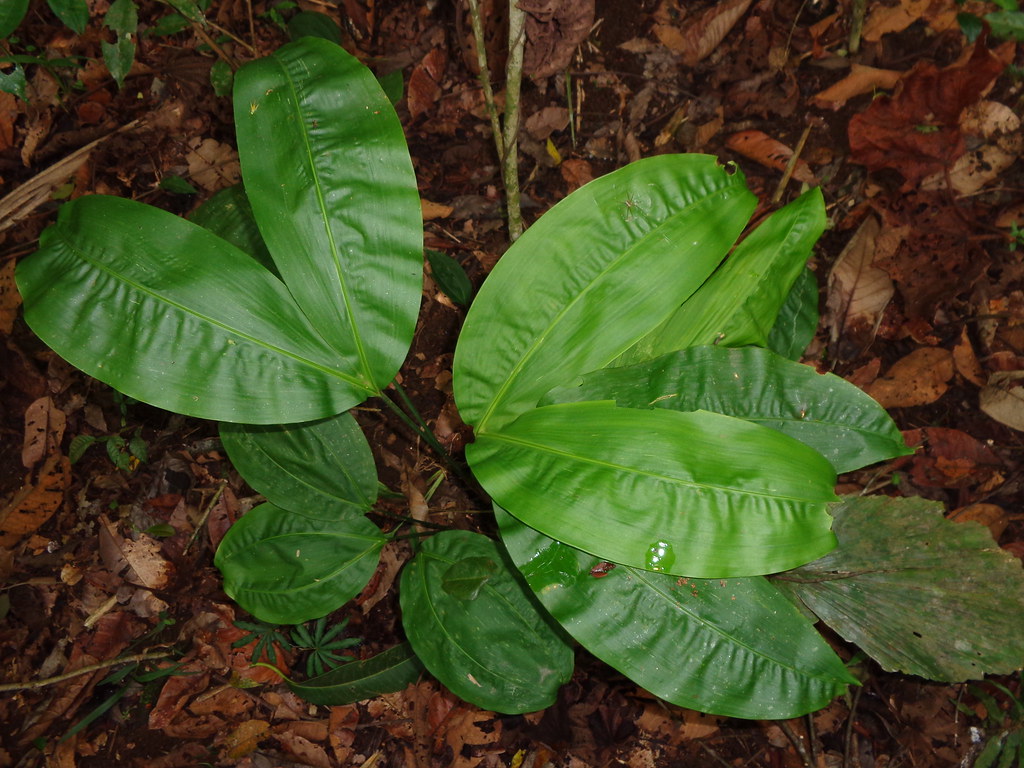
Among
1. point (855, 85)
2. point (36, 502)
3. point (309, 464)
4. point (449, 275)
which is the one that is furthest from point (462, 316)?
point (855, 85)

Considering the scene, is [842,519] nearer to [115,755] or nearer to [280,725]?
[280,725]

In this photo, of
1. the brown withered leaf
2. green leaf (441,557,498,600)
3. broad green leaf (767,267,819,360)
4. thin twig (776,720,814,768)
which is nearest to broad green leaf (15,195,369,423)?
green leaf (441,557,498,600)

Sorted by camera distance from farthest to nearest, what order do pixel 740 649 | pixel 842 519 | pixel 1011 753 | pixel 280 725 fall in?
pixel 280 725
pixel 1011 753
pixel 842 519
pixel 740 649

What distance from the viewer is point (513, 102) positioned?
1461 mm

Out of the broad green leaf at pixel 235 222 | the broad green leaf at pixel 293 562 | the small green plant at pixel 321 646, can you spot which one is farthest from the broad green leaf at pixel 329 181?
the small green plant at pixel 321 646

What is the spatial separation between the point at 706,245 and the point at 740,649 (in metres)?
0.78

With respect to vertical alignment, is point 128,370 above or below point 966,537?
above

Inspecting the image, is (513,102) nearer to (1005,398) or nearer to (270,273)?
(270,273)

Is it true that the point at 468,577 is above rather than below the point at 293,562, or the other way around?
above

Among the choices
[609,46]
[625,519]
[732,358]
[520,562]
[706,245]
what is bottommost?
[520,562]

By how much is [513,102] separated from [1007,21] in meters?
1.25

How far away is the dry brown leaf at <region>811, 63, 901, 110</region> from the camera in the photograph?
2098mm

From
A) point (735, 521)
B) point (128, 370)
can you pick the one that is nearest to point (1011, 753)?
point (735, 521)

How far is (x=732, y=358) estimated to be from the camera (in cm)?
140
